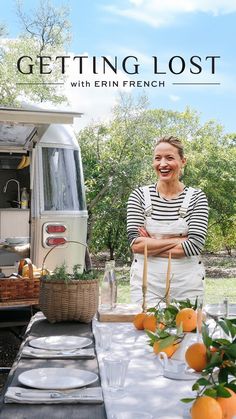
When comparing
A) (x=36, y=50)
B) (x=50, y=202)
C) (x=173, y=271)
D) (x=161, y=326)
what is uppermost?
(x=36, y=50)

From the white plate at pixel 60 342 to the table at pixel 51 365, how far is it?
9 centimetres

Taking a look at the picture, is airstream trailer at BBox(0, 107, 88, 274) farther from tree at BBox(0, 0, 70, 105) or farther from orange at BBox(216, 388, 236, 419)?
tree at BBox(0, 0, 70, 105)

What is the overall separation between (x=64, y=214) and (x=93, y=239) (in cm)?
715

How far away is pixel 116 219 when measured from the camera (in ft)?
41.4

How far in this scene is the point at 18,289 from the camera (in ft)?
13.2

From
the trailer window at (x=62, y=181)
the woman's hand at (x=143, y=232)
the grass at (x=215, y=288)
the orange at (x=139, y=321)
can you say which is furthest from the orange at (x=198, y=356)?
the grass at (x=215, y=288)

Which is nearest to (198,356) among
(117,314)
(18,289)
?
(117,314)

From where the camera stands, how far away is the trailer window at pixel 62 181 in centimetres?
596

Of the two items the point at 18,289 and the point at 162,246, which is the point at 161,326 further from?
the point at 18,289

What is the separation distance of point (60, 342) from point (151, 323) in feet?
1.07

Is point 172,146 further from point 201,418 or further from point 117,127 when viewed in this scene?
point 117,127

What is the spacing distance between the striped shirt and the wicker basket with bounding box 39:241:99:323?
0.49 m

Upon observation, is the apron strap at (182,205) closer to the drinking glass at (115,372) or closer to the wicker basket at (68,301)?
the wicker basket at (68,301)

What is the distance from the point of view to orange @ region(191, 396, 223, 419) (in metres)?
1.53
